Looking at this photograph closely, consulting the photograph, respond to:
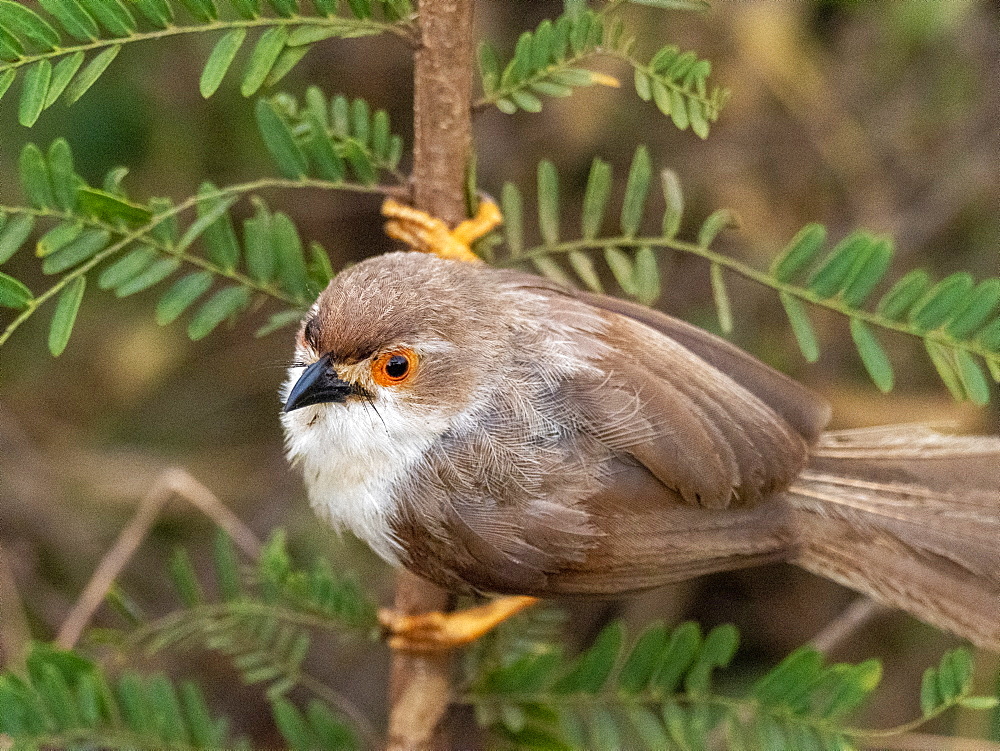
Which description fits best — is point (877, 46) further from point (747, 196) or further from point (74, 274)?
point (74, 274)

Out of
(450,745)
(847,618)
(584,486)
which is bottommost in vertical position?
(450,745)

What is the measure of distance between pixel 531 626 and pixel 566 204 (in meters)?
2.26

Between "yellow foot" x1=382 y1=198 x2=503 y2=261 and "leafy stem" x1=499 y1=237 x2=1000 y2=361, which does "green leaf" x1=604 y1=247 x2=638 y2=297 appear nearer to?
"leafy stem" x1=499 y1=237 x2=1000 y2=361

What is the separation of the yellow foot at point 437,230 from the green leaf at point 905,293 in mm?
1045

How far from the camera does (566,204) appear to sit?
14.9 feet

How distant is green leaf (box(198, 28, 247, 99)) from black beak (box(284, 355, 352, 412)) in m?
0.70

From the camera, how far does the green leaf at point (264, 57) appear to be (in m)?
2.04

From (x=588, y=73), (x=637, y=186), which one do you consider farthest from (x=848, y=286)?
(x=588, y=73)

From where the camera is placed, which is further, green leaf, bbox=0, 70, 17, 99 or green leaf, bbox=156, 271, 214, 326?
green leaf, bbox=156, 271, 214, 326

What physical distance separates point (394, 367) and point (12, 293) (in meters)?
0.90

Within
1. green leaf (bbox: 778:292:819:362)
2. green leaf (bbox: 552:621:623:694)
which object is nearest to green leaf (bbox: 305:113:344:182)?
green leaf (bbox: 778:292:819:362)

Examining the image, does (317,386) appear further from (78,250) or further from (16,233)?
(16,233)

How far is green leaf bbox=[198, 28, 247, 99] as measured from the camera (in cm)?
205

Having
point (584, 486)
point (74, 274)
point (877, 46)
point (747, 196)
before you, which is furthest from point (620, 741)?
point (877, 46)
